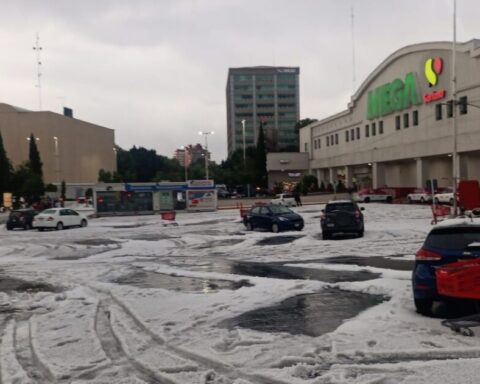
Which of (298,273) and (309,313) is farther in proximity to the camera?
(298,273)

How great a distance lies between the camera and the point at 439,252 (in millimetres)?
7500

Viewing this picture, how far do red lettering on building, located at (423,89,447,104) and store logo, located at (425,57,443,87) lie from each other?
1.02 m

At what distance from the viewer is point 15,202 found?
6525 cm

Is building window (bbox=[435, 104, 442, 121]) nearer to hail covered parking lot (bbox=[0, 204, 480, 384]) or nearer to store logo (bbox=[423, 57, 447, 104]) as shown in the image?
store logo (bbox=[423, 57, 447, 104])

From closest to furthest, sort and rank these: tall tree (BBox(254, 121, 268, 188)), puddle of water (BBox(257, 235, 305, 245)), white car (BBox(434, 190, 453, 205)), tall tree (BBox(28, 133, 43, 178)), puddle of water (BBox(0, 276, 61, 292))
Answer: puddle of water (BBox(0, 276, 61, 292)) < puddle of water (BBox(257, 235, 305, 245)) < white car (BBox(434, 190, 453, 205)) < tall tree (BBox(254, 121, 268, 188)) < tall tree (BBox(28, 133, 43, 178))

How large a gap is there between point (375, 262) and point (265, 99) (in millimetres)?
163546

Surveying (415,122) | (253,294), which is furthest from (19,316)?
(415,122)

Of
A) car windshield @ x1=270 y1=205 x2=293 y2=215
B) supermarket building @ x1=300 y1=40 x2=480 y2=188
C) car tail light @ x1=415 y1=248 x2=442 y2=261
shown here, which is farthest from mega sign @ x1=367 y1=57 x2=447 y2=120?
car tail light @ x1=415 y1=248 x2=442 y2=261

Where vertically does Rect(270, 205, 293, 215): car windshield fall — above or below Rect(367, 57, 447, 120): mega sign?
below

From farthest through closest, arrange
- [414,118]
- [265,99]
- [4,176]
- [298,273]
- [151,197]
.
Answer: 1. [265,99]
2. [4,176]
3. [414,118]
4. [151,197]
5. [298,273]

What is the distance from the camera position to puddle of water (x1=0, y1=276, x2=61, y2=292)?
11.6 metres

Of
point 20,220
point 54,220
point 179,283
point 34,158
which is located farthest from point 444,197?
point 34,158

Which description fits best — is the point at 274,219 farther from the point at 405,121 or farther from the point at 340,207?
the point at 405,121

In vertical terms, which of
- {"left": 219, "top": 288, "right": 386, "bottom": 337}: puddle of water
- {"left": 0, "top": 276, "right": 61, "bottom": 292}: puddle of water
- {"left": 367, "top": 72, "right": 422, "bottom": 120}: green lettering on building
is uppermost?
{"left": 367, "top": 72, "right": 422, "bottom": 120}: green lettering on building
